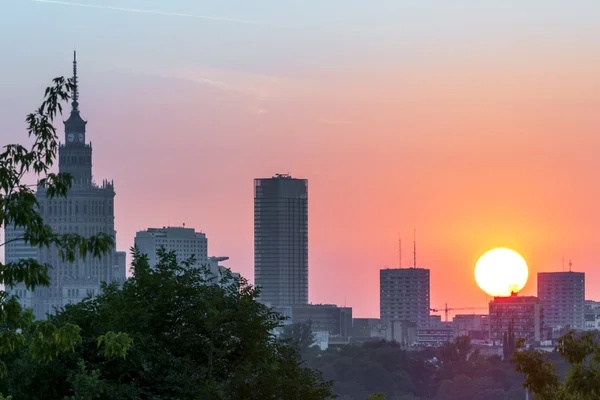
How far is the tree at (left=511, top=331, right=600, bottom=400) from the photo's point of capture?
3528 centimetres

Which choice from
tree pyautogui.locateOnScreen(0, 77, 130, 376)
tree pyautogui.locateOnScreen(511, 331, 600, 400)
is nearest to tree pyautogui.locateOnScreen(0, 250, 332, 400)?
tree pyautogui.locateOnScreen(511, 331, 600, 400)

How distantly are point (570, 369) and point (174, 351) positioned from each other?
73.8 feet

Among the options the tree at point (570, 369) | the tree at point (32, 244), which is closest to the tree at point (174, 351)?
the tree at point (570, 369)

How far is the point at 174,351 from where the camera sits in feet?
182

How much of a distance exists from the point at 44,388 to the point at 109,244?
25725 millimetres

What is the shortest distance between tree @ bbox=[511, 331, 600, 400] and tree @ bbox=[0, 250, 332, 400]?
31.8 feet

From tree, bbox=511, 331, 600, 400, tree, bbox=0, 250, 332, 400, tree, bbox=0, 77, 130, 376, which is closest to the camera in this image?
tree, bbox=0, 77, 130, 376

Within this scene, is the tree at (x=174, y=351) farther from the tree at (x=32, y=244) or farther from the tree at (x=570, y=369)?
the tree at (x=32, y=244)

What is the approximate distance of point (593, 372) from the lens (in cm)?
3538

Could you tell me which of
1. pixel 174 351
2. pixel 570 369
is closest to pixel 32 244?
pixel 570 369

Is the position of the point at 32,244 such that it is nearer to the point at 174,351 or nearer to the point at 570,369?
the point at 570,369

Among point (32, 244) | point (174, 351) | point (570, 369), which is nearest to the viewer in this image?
point (32, 244)

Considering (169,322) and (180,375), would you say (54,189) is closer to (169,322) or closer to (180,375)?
(180,375)

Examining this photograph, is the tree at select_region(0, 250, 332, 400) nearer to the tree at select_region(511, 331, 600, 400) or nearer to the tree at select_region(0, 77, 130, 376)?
the tree at select_region(511, 331, 600, 400)
